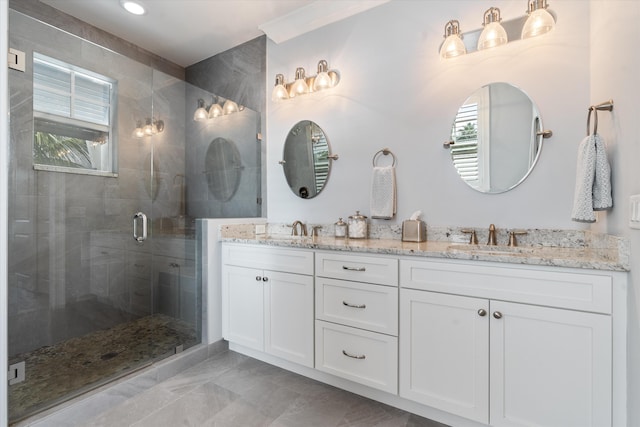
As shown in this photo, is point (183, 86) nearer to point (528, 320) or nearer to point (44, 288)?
point (44, 288)

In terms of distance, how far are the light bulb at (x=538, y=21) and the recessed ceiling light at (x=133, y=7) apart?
8.50 feet

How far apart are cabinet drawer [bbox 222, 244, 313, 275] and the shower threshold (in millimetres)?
627

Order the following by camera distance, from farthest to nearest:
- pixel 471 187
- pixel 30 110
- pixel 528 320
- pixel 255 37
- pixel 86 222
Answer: pixel 255 37 < pixel 86 222 < pixel 471 187 < pixel 30 110 < pixel 528 320

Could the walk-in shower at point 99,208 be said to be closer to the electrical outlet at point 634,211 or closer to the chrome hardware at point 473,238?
the chrome hardware at point 473,238

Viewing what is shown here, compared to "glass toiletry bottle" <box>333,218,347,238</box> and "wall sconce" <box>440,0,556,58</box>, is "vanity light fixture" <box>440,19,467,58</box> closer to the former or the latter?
"wall sconce" <box>440,0,556,58</box>

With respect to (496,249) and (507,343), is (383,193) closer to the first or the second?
(496,249)

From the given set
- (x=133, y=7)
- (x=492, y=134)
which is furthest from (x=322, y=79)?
(x=133, y=7)

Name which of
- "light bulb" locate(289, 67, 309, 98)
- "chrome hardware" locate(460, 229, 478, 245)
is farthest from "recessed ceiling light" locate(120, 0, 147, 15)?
"chrome hardware" locate(460, 229, 478, 245)

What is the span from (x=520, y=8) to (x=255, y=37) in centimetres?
206

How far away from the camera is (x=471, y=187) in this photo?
1805 mm

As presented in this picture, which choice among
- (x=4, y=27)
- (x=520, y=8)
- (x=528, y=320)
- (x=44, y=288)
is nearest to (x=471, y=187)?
(x=528, y=320)

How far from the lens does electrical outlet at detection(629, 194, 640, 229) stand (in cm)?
101

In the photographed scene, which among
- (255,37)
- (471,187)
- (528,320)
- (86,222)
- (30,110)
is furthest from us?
(255,37)

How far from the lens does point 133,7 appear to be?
2240mm
